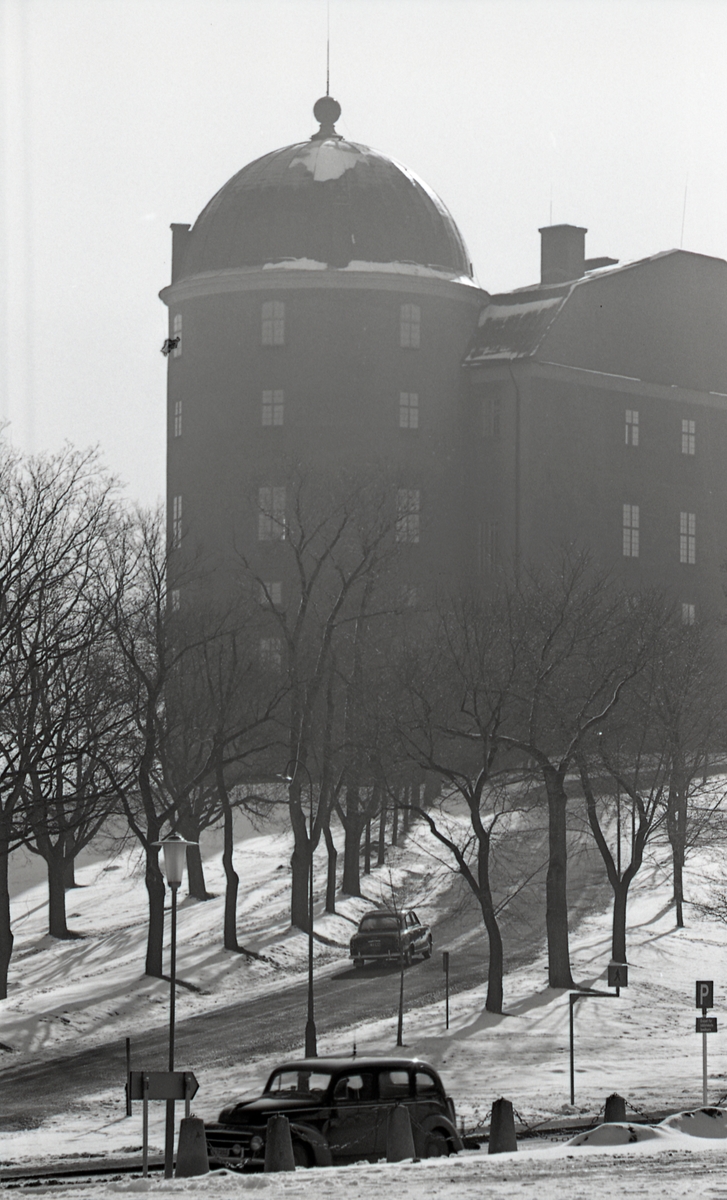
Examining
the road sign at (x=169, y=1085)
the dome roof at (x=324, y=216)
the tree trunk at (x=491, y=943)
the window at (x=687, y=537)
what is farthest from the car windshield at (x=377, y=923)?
the window at (x=687, y=537)

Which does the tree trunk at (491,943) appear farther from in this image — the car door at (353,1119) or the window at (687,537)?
the window at (687,537)

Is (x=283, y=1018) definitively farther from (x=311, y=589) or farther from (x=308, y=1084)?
(x=311, y=589)

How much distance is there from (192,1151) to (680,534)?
74681 mm

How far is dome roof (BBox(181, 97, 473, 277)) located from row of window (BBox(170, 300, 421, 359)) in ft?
6.69

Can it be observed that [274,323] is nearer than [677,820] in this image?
No

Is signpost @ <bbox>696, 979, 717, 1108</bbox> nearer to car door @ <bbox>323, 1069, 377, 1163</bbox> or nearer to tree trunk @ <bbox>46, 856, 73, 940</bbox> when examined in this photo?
car door @ <bbox>323, 1069, 377, 1163</bbox>

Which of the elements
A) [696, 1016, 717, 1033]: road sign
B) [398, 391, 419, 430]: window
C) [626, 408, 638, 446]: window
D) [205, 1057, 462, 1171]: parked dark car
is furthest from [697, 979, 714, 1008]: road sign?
[626, 408, 638, 446]: window

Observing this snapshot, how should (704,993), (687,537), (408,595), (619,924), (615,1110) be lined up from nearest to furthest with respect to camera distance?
(615,1110) → (704,993) → (619,924) → (408,595) → (687,537)

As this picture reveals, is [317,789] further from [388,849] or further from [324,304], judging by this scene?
[324,304]

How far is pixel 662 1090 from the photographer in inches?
1258

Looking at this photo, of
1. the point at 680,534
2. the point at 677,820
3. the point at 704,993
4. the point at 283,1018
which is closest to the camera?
the point at 704,993

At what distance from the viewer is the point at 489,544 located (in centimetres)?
8769

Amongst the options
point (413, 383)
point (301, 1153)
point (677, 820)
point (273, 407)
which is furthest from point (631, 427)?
point (301, 1153)

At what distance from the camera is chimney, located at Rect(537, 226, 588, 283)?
3716 inches
